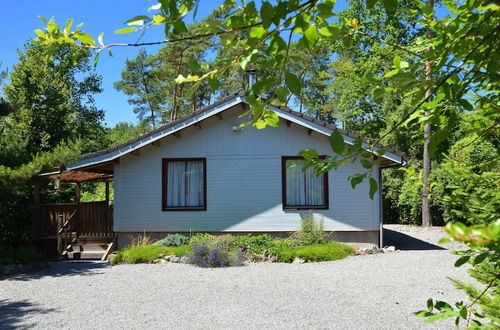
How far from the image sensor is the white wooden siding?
1284cm

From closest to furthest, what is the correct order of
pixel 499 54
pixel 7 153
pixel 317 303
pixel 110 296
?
pixel 499 54
pixel 317 303
pixel 110 296
pixel 7 153

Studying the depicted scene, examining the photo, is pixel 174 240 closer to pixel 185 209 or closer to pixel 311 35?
pixel 185 209

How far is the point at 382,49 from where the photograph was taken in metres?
21.1

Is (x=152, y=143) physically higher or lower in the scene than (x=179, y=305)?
higher

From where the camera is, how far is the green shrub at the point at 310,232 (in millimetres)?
12078

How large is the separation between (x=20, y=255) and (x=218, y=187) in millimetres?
5639

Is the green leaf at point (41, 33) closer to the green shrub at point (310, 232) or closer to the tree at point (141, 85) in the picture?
the green shrub at point (310, 232)

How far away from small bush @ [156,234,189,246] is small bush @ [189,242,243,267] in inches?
56.7

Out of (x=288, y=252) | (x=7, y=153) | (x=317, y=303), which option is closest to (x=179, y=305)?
(x=317, y=303)

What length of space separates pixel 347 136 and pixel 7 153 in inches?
341

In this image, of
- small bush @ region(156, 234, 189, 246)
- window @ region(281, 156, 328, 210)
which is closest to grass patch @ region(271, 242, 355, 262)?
window @ region(281, 156, 328, 210)

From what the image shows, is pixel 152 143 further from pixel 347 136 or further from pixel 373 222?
pixel 373 222

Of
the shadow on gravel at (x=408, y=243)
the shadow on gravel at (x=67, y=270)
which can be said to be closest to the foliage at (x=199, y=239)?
the shadow on gravel at (x=67, y=270)

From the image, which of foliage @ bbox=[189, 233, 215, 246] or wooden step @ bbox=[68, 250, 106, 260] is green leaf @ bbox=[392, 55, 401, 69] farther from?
wooden step @ bbox=[68, 250, 106, 260]
